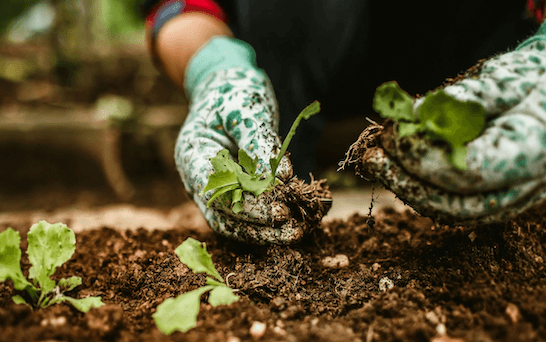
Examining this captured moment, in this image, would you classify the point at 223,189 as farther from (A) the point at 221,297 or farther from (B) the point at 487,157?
(B) the point at 487,157

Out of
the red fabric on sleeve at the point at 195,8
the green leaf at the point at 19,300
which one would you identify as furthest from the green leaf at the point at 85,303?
the red fabric on sleeve at the point at 195,8

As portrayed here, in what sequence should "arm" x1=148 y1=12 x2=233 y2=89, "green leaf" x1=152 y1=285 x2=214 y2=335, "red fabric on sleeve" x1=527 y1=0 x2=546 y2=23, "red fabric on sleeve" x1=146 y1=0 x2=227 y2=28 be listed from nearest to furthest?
1. "green leaf" x1=152 y1=285 x2=214 y2=335
2. "red fabric on sleeve" x1=527 y1=0 x2=546 y2=23
3. "arm" x1=148 y1=12 x2=233 y2=89
4. "red fabric on sleeve" x1=146 y1=0 x2=227 y2=28

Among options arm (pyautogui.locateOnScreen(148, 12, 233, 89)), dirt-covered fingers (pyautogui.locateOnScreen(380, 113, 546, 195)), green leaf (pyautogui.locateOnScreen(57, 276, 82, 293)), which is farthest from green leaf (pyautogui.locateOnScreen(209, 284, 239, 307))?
arm (pyautogui.locateOnScreen(148, 12, 233, 89))

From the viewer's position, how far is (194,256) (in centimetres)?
89

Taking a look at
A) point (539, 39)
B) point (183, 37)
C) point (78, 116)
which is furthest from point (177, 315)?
point (78, 116)

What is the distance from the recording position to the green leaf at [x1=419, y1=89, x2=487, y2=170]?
0.75m

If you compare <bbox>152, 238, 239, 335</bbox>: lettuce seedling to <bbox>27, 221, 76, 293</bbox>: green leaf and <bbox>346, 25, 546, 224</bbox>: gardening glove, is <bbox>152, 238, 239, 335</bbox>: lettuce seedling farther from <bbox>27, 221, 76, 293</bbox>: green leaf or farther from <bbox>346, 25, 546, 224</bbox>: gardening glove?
<bbox>346, 25, 546, 224</bbox>: gardening glove

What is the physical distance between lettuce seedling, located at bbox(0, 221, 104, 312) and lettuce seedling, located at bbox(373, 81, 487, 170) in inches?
31.9

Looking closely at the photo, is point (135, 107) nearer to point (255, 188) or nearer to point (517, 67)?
point (255, 188)

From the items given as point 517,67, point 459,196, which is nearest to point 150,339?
point 459,196

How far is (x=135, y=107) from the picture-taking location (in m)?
4.13

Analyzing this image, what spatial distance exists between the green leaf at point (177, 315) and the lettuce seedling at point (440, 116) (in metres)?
0.58

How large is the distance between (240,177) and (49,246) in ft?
1.73

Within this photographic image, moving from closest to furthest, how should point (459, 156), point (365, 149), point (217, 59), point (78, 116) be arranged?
point (459, 156)
point (365, 149)
point (217, 59)
point (78, 116)
